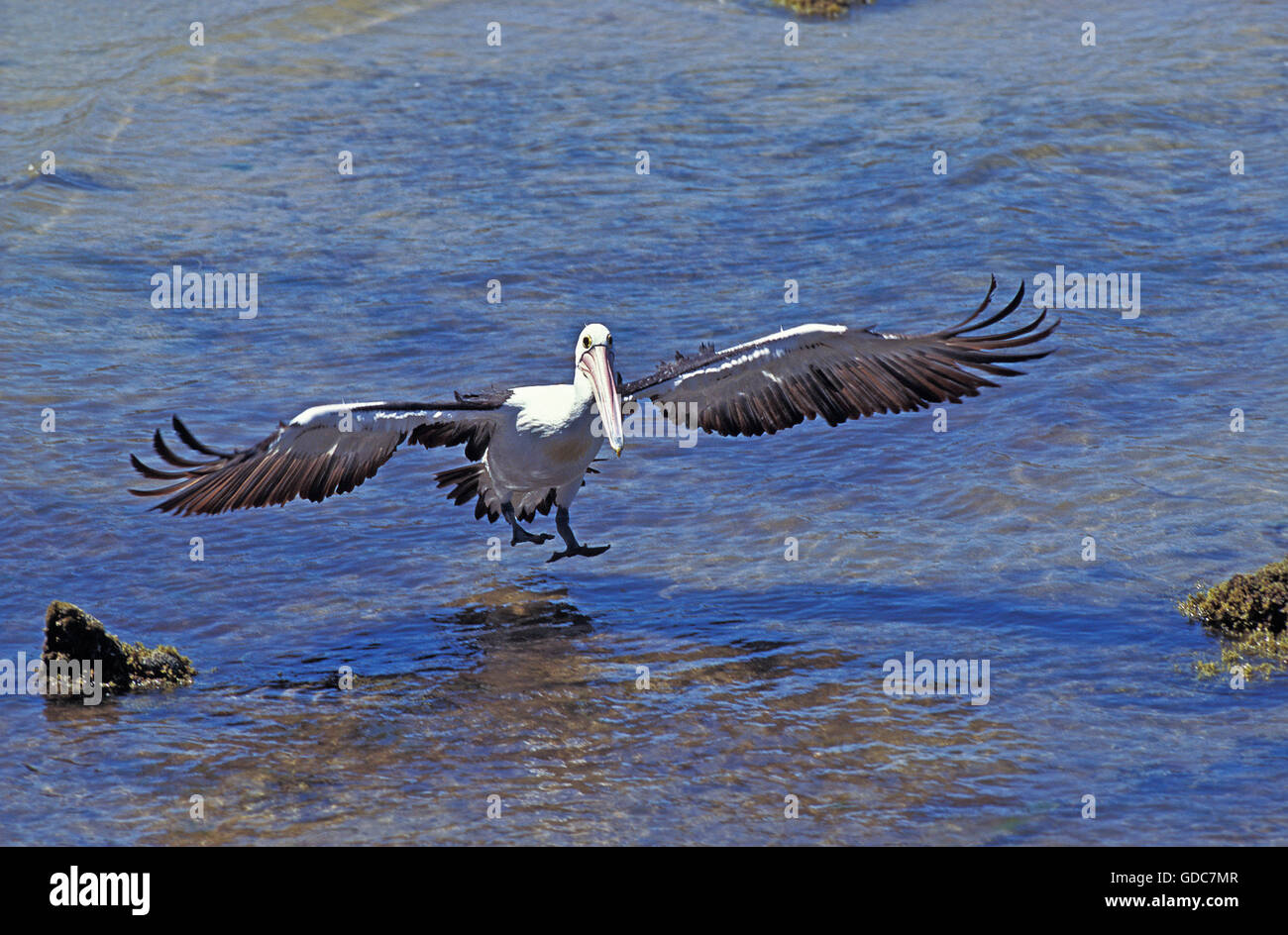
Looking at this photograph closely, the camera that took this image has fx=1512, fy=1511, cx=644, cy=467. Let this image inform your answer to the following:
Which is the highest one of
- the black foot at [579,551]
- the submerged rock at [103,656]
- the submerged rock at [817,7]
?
the submerged rock at [817,7]

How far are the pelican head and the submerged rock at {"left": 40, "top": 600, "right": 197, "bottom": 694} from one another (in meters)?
2.59

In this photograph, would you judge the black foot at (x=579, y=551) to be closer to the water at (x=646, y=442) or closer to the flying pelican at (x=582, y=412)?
the flying pelican at (x=582, y=412)

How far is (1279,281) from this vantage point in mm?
13383

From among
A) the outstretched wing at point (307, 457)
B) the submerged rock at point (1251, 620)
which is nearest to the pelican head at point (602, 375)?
the outstretched wing at point (307, 457)

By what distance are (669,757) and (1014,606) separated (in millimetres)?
2568

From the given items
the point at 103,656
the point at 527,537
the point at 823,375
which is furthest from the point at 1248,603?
the point at 103,656

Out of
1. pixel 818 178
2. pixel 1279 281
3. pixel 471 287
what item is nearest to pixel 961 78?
pixel 818 178

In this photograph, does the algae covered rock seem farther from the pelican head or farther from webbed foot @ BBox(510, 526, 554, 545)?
webbed foot @ BBox(510, 526, 554, 545)

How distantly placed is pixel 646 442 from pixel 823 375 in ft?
9.21

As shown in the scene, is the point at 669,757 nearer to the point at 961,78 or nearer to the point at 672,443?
the point at 672,443

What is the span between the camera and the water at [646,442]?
6.98 m

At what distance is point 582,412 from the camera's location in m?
8.82

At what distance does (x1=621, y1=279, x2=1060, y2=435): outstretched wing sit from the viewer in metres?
8.36

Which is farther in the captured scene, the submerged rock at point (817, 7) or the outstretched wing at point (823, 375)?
the submerged rock at point (817, 7)
